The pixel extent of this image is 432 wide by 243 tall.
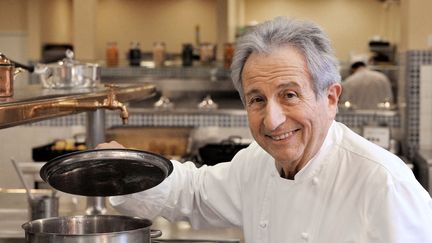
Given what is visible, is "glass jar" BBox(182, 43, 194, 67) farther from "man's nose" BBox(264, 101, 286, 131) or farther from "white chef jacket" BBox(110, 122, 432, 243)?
"man's nose" BBox(264, 101, 286, 131)

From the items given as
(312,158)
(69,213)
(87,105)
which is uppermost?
(87,105)

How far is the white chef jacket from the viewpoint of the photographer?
2049 millimetres

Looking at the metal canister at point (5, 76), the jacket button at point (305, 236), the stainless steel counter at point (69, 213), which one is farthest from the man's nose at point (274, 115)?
the stainless steel counter at point (69, 213)

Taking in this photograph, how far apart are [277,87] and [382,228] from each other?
421mm

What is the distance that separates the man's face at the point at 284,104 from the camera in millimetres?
2051

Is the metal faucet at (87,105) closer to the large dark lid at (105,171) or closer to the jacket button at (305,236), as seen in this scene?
the large dark lid at (105,171)

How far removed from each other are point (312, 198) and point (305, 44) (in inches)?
17.0

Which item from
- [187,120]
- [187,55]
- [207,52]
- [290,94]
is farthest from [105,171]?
[187,55]

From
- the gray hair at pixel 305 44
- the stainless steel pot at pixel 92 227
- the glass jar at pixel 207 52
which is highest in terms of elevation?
the gray hair at pixel 305 44

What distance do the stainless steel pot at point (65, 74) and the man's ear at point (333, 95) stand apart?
147 centimetres

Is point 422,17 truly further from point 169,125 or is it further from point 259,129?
point 259,129

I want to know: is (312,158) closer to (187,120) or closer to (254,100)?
(254,100)

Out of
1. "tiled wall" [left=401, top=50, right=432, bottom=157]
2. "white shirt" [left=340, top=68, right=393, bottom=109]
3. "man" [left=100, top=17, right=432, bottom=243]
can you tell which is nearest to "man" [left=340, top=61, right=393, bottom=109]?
"white shirt" [left=340, top=68, right=393, bottom=109]

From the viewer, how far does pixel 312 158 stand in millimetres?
2229
